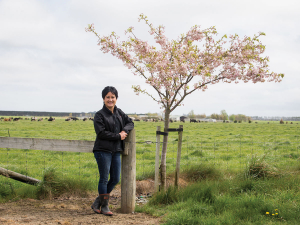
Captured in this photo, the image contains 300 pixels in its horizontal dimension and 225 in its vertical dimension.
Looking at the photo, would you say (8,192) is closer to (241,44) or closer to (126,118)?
(126,118)

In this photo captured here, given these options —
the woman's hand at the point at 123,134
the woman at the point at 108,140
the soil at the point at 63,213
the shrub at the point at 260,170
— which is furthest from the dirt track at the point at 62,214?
the shrub at the point at 260,170

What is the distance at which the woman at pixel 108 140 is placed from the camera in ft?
13.5

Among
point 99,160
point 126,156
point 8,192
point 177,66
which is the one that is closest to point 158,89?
point 177,66

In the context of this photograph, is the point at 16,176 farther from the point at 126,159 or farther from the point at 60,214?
the point at 126,159

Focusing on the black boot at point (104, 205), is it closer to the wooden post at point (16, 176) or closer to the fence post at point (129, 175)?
the fence post at point (129, 175)

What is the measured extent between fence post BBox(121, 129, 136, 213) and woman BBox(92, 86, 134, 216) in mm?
167

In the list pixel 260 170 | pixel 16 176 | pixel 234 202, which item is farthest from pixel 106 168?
pixel 260 170

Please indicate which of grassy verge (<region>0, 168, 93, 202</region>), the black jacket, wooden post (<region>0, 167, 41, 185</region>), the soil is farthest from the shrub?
wooden post (<region>0, 167, 41, 185</region>)

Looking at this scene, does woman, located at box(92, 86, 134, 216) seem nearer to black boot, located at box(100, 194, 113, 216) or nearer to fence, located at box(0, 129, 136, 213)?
black boot, located at box(100, 194, 113, 216)

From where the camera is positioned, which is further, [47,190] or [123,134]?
[47,190]

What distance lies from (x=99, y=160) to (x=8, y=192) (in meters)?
2.77

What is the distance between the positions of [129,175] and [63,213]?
1.33 metres

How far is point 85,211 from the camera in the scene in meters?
4.66

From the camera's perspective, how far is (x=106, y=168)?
165 inches
